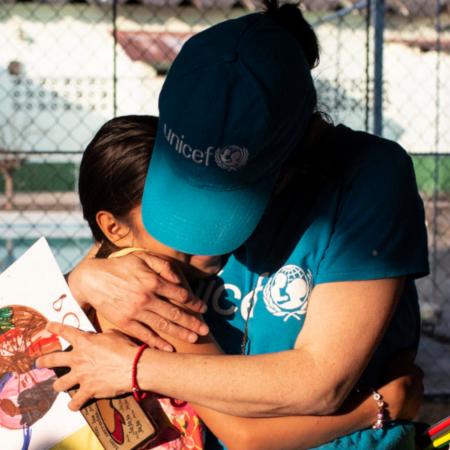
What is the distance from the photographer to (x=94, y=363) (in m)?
1.68

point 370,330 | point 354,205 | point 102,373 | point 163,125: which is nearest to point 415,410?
point 370,330

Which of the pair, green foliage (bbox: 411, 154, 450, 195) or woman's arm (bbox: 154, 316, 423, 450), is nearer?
woman's arm (bbox: 154, 316, 423, 450)

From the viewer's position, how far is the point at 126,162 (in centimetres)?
185

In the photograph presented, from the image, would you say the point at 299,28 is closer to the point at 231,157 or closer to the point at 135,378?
the point at 231,157

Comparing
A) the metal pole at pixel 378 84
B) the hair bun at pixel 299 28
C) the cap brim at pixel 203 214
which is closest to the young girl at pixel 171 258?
the cap brim at pixel 203 214

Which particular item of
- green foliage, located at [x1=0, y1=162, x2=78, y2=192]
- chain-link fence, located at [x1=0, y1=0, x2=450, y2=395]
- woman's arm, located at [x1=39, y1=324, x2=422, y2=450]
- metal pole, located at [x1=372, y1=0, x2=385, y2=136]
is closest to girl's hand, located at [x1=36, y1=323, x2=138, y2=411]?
woman's arm, located at [x1=39, y1=324, x2=422, y2=450]

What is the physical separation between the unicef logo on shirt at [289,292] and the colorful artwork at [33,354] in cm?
38

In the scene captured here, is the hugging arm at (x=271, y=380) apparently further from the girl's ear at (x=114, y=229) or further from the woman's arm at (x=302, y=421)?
the girl's ear at (x=114, y=229)

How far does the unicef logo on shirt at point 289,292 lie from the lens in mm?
1653

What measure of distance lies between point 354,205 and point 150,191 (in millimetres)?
367

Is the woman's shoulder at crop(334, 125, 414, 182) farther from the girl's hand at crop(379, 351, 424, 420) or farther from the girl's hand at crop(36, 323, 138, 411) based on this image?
the girl's hand at crop(36, 323, 138, 411)

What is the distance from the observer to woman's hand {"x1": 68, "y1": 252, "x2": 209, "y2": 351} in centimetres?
168

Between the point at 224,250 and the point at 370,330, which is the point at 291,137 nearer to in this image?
the point at 224,250

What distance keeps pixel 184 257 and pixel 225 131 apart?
33 centimetres
